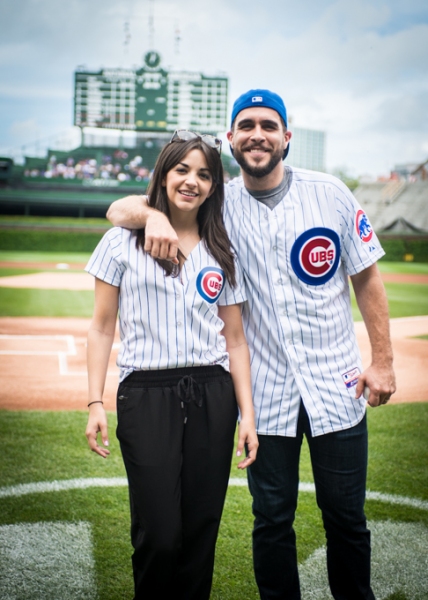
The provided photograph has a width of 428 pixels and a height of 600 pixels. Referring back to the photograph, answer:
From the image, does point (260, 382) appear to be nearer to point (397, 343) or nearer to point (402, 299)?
point (397, 343)

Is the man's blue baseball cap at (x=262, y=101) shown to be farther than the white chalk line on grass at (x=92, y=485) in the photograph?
No

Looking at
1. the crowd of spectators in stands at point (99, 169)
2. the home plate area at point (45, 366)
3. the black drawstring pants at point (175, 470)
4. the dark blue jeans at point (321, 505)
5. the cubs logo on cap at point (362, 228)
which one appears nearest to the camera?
the black drawstring pants at point (175, 470)

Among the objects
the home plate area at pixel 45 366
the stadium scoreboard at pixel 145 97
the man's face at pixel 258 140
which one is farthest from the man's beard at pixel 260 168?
the stadium scoreboard at pixel 145 97

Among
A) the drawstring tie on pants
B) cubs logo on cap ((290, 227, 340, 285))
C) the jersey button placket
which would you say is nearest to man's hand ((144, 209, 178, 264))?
the jersey button placket

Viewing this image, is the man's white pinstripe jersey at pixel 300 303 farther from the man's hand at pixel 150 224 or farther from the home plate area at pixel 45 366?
the home plate area at pixel 45 366

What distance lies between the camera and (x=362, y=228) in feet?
9.19

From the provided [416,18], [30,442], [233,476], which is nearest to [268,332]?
[233,476]

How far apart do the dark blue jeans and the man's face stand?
42.7 inches

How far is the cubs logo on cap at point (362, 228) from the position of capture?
277 cm

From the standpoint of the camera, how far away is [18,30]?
57375 mm

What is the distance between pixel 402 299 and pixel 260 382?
14.8 m

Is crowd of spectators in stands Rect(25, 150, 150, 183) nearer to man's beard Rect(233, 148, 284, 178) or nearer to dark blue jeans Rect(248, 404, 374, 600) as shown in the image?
man's beard Rect(233, 148, 284, 178)

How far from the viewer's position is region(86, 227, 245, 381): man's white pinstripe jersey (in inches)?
91.4

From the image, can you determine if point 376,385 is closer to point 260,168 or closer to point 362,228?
point 362,228
